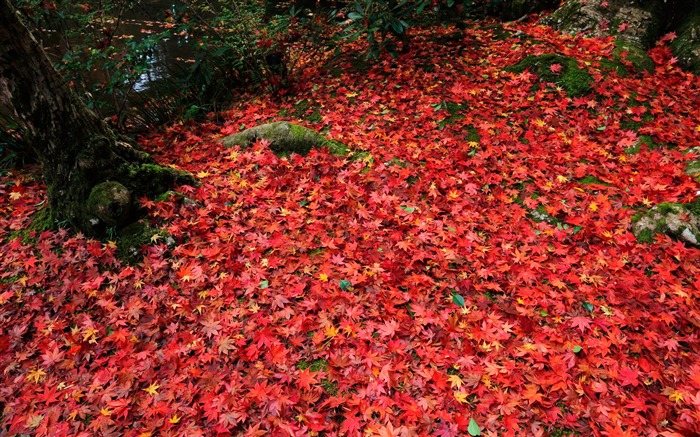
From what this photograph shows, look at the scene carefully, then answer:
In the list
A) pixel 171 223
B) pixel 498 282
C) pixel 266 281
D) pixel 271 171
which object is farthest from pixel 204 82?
pixel 498 282

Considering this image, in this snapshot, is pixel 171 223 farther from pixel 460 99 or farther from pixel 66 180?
pixel 460 99

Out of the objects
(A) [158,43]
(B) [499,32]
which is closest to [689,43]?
(B) [499,32]

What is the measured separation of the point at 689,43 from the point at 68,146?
8863 millimetres

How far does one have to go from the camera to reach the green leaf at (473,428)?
2297 millimetres

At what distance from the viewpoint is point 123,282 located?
10.7ft

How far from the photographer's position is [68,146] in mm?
3455

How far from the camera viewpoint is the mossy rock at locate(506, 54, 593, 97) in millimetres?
5465

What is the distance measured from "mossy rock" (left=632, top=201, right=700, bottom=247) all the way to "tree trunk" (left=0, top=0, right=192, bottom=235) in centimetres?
482

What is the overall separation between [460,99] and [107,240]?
488 centimetres

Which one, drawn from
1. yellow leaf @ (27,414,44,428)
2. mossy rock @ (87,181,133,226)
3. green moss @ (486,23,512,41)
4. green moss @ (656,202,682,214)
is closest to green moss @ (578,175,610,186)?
green moss @ (656,202,682,214)

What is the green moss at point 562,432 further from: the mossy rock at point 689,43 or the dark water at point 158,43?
the dark water at point 158,43

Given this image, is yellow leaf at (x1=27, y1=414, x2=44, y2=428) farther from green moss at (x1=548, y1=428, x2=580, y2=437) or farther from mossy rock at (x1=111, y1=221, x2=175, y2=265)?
green moss at (x1=548, y1=428, x2=580, y2=437)

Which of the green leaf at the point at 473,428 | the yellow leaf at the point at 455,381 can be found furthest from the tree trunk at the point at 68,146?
the green leaf at the point at 473,428

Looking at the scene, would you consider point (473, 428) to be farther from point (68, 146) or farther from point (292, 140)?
point (68, 146)
